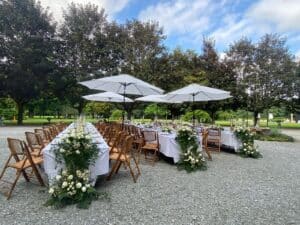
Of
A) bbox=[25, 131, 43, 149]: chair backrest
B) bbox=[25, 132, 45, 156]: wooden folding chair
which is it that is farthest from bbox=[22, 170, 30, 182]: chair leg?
bbox=[25, 131, 43, 149]: chair backrest

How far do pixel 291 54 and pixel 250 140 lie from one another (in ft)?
45.5

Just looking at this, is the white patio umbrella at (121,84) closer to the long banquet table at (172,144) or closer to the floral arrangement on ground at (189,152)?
the long banquet table at (172,144)

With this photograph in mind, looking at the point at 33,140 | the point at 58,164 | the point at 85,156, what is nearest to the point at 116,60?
the point at 33,140

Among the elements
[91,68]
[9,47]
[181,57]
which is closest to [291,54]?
[181,57]

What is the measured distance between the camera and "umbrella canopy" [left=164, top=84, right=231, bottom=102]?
8.30 meters

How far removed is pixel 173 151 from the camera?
673cm

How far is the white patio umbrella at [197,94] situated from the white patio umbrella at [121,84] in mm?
708

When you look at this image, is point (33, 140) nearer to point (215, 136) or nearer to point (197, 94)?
point (215, 136)

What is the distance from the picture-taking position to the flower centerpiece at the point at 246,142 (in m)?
8.04

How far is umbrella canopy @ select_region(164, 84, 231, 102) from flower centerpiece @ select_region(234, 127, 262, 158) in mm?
1326

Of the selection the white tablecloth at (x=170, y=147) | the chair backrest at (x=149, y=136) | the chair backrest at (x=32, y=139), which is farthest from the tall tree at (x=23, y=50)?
the white tablecloth at (x=170, y=147)

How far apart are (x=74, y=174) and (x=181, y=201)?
171cm

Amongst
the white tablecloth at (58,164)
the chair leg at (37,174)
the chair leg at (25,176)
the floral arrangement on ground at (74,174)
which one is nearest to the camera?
the floral arrangement on ground at (74,174)

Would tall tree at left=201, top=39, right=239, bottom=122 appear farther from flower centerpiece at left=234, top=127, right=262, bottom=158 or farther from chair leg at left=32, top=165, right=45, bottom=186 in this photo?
chair leg at left=32, top=165, right=45, bottom=186
